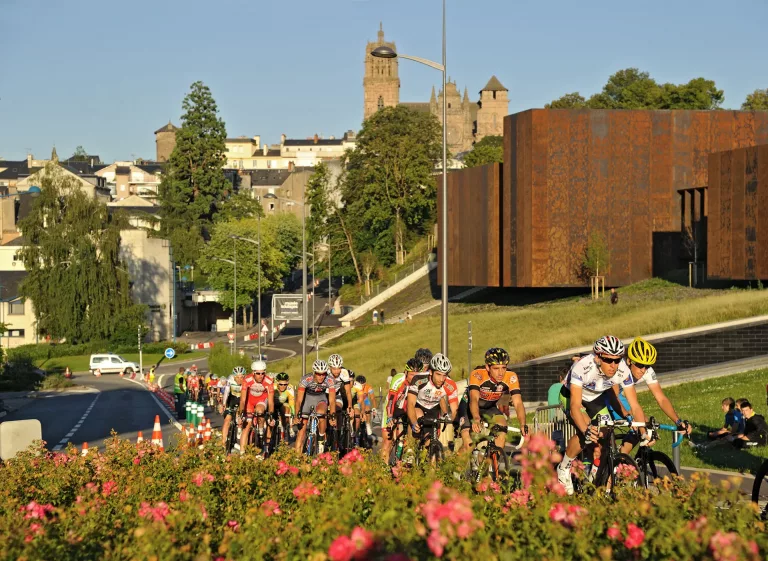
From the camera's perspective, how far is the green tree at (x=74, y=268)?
82312 millimetres

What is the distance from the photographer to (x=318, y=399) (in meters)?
17.9

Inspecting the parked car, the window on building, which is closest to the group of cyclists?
the parked car

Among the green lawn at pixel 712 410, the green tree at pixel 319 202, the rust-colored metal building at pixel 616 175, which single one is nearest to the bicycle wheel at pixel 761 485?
the green lawn at pixel 712 410

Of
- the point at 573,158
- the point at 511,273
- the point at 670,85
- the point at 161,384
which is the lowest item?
the point at 161,384

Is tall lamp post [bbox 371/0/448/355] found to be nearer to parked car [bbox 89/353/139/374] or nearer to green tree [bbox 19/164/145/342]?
parked car [bbox 89/353/139/374]

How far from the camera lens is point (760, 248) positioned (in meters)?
48.3

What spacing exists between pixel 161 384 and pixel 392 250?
4392 centimetres

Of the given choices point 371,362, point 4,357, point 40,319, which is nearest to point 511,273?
point 371,362

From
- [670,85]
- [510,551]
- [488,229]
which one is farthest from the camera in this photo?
[670,85]

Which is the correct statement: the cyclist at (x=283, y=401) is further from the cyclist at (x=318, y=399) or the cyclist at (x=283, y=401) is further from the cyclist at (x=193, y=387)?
the cyclist at (x=193, y=387)

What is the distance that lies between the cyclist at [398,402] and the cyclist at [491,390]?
1.56m

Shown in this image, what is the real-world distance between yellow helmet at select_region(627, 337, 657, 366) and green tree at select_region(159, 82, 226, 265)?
108 m

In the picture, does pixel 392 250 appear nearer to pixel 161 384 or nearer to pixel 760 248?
pixel 161 384

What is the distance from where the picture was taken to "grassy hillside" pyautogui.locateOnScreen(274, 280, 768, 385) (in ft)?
131
